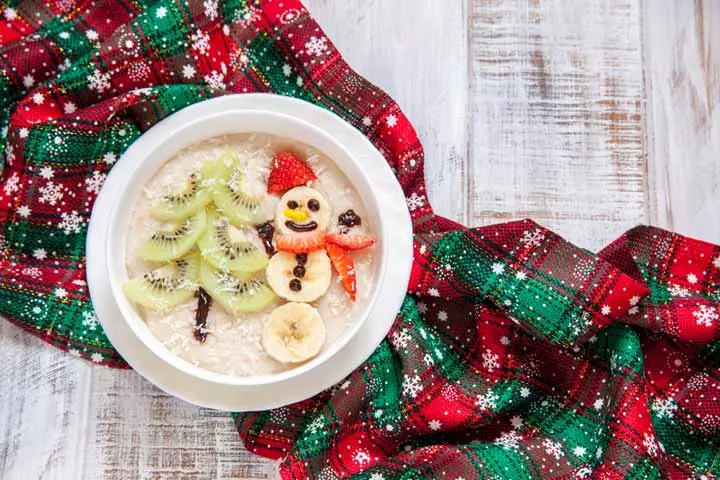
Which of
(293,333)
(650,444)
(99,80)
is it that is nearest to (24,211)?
(99,80)

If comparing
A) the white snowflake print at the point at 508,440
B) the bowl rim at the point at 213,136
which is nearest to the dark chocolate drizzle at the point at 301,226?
the bowl rim at the point at 213,136

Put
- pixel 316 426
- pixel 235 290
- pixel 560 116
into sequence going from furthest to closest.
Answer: pixel 560 116, pixel 316 426, pixel 235 290

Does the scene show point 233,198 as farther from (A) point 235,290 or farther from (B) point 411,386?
(B) point 411,386

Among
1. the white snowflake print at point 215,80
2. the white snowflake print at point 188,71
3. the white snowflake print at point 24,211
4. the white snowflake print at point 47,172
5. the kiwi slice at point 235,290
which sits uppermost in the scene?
the white snowflake print at point 188,71

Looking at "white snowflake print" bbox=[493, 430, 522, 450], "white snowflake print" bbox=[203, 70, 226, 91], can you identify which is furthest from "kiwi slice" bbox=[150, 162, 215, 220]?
"white snowflake print" bbox=[493, 430, 522, 450]

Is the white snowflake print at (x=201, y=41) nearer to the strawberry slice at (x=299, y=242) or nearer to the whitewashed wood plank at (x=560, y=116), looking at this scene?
the strawberry slice at (x=299, y=242)

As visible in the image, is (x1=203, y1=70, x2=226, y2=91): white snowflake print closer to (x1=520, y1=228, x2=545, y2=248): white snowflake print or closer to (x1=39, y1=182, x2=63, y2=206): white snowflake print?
(x1=39, y1=182, x2=63, y2=206): white snowflake print
